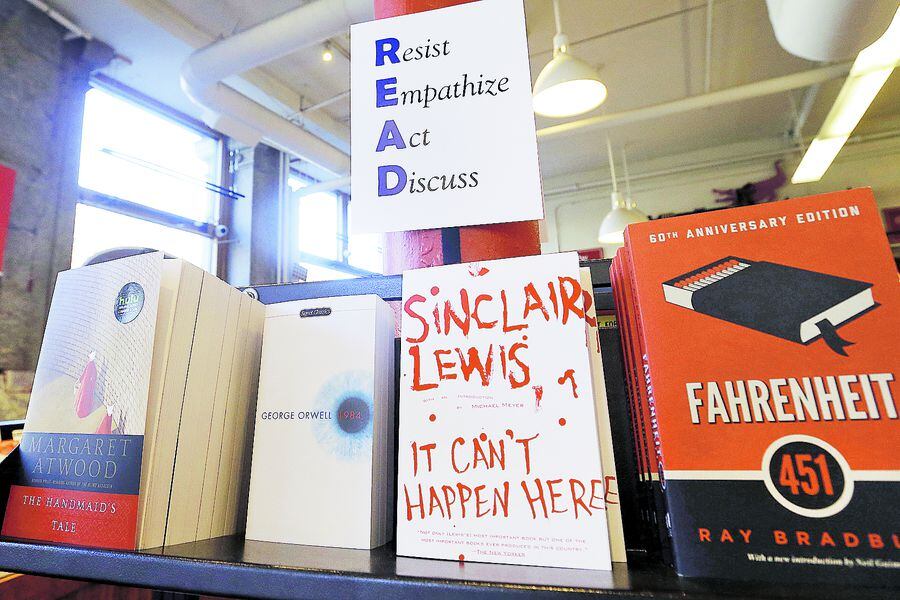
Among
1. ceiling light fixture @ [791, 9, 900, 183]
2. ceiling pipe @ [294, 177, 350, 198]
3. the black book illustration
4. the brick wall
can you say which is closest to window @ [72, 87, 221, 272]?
the brick wall

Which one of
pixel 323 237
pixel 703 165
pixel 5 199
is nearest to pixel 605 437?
pixel 5 199

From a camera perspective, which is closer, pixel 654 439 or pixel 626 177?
pixel 654 439

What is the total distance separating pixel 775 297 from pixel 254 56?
3272 millimetres

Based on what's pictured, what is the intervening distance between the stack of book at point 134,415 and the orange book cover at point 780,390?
1.62 feet

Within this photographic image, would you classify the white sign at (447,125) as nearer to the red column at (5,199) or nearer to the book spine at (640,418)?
the book spine at (640,418)

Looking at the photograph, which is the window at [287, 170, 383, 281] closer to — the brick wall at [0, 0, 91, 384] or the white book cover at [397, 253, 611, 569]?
the brick wall at [0, 0, 91, 384]

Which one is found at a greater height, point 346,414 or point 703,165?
point 703,165

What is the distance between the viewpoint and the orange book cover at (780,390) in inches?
14.7

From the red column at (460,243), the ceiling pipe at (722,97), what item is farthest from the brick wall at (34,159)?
the ceiling pipe at (722,97)

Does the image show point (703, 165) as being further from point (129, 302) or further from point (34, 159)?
point (129, 302)

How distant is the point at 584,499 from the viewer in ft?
1.47

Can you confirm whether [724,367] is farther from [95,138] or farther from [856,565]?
[95,138]

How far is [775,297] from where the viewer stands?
43 centimetres

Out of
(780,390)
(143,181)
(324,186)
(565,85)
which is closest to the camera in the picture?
(780,390)
